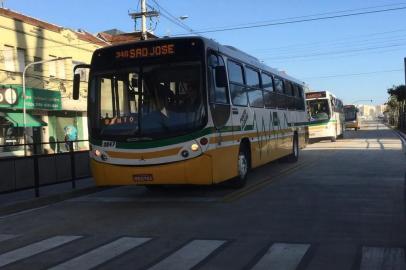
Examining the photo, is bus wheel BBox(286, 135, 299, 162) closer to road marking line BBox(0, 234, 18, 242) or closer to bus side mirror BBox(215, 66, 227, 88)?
bus side mirror BBox(215, 66, 227, 88)

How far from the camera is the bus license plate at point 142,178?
11328 mm

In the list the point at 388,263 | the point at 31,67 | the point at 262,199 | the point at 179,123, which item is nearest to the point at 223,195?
the point at 262,199

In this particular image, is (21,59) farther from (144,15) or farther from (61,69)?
(144,15)

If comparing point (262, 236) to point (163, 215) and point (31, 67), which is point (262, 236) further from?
point (31, 67)

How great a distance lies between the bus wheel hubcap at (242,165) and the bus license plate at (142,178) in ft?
8.76

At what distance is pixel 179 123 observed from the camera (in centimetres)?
1126

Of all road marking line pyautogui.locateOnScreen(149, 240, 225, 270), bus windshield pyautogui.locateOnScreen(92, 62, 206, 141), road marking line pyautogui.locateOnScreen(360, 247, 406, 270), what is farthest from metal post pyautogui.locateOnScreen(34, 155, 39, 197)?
road marking line pyautogui.locateOnScreen(360, 247, 406, 270)

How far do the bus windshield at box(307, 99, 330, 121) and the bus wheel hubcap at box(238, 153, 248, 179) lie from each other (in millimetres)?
22626

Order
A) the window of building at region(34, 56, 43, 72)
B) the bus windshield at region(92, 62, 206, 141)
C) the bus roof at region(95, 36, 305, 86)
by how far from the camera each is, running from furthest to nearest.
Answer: the window of building at region(34, 56, 43, 72)
the bus roof at region(95, 36, 305, 86)
the bus windshield at region(92, 62, 206, 141)

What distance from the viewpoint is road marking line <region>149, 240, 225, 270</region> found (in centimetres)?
673

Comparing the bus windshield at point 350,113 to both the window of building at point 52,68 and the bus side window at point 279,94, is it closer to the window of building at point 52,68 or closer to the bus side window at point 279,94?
the window of building at point 52,68

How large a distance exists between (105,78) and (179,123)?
76.5 inches

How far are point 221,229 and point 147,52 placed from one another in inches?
175

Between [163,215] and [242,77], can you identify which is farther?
[242,77]
